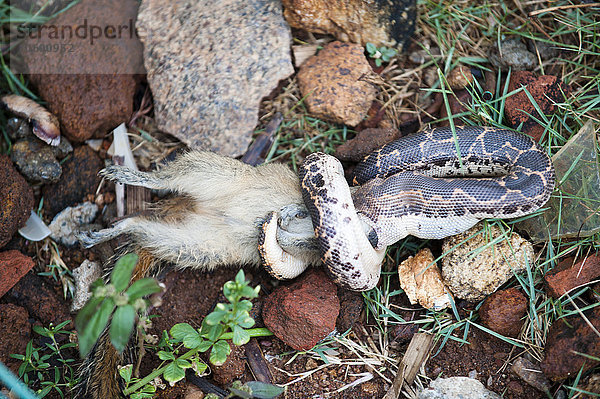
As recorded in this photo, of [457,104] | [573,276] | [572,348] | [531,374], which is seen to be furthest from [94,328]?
[457,104]

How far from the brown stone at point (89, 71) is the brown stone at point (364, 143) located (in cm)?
210

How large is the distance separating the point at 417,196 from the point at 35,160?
11.1 ft

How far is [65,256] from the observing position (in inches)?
170

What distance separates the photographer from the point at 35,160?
430cm

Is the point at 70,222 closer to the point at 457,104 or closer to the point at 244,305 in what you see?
the point at 244,305

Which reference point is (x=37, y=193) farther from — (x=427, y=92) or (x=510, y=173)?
(x=510, y=173)

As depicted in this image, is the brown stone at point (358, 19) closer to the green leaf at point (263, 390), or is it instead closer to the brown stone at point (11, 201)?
the brown stone at point (11, 201)

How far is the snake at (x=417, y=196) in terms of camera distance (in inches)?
140

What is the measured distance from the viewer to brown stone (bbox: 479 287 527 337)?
3.75 metres

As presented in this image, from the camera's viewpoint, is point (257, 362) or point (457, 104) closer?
point (257, 362)

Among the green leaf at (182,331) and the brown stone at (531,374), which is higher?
the green leaf at (182,331)

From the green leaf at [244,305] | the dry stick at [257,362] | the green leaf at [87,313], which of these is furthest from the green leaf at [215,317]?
the dry stick at [257,362]

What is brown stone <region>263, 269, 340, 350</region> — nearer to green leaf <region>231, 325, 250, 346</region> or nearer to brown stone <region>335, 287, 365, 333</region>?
brown stone <region>335, 287, 365, 333</region>

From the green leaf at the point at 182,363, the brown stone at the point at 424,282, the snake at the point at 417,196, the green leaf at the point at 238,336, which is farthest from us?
the brown stone at the point at 424,282
